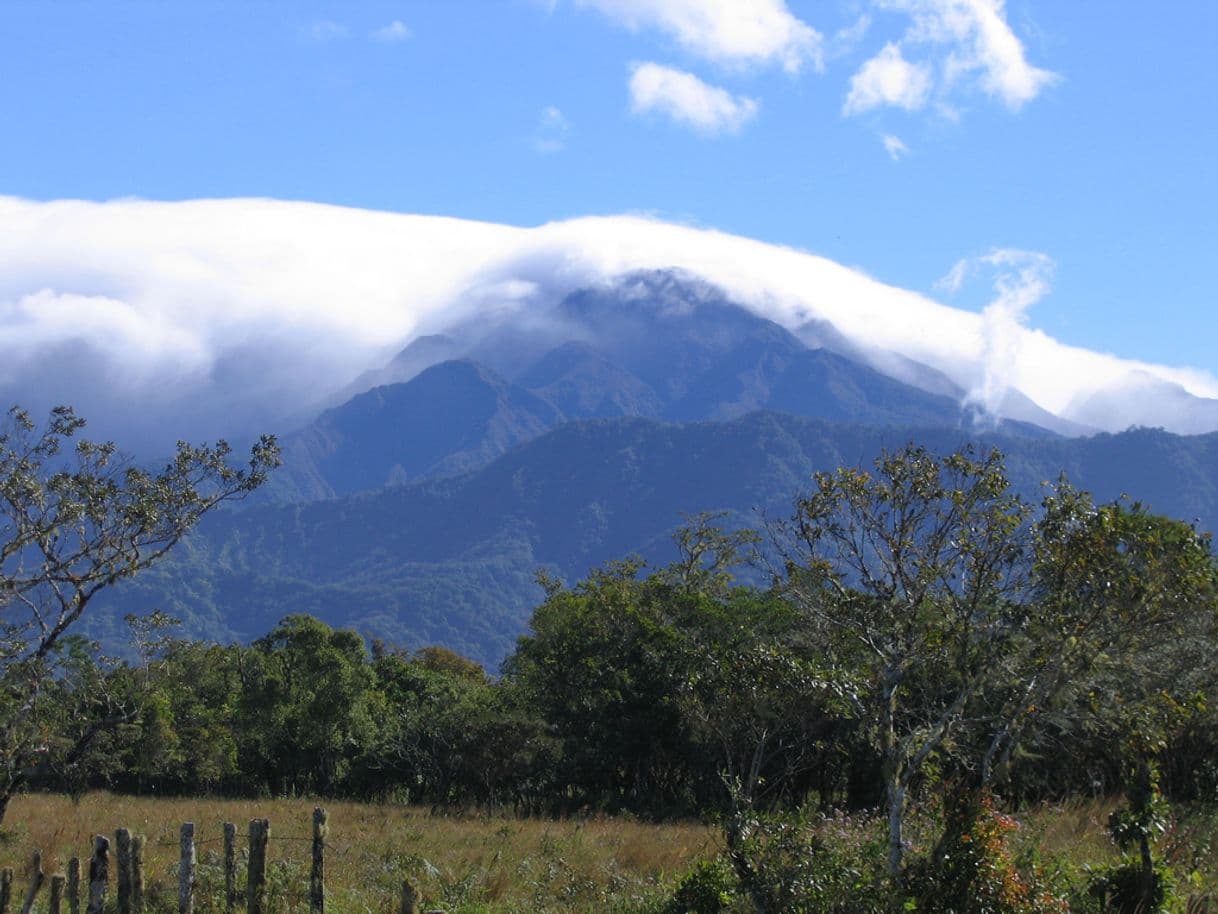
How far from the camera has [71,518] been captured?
1583cm

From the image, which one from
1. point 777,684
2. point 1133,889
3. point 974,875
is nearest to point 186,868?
point 777,684

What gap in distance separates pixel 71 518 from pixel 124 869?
5.21 metres

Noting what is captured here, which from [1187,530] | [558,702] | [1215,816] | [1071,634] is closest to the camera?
[1071,634]

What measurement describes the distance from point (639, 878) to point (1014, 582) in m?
7.98

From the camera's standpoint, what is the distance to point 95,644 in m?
20.9

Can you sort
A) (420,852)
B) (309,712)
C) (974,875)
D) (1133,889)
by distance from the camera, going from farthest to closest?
1. (309,712)
2. (420,852)
3. (1133,889)
4. (974,875)

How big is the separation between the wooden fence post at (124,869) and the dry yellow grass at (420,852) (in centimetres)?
156

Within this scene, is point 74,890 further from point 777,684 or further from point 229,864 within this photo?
point 777,684

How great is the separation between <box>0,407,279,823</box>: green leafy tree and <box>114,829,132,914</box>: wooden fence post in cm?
378

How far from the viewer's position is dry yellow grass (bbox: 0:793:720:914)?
49.9ft

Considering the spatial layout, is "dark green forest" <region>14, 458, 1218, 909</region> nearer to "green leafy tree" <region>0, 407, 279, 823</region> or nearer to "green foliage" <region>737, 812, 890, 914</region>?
"green foliage" <region>737, 812, 890, 914</region>

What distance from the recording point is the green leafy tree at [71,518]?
52.0 feet

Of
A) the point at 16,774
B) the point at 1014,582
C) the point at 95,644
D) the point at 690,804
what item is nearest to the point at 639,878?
the point at 1014,582

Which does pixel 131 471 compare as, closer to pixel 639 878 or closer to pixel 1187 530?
pixel 639 878
